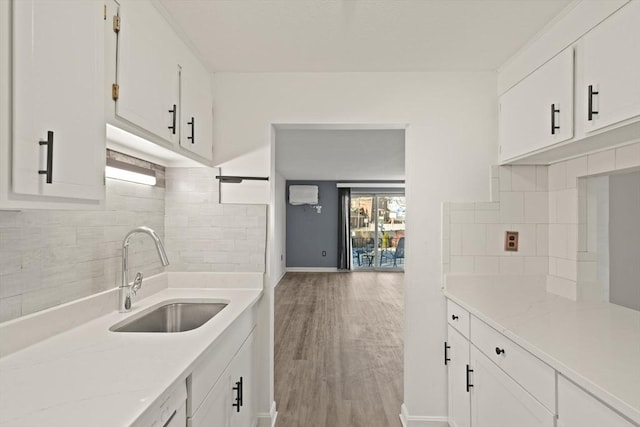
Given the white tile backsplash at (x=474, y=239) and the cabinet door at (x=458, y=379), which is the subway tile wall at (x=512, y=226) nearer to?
the white tile backsplash at (x=474, y=239)

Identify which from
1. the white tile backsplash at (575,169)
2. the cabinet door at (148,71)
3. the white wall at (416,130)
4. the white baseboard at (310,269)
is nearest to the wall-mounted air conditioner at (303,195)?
the white baseboard at (310,269)

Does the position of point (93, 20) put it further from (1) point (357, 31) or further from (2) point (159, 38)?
(1) point (357, 31)

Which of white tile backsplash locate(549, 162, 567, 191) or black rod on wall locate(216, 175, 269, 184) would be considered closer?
white tile backsplash locate(549, 162, 567, 191)

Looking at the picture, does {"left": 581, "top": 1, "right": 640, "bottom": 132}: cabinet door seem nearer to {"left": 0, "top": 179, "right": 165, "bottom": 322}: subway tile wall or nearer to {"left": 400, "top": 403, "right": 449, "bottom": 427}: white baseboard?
{"left": 400, "top": 403, "right": 449, "bottom": 427}: white baseboard

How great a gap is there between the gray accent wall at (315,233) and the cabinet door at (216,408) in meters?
7.70

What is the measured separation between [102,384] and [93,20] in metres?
1.13

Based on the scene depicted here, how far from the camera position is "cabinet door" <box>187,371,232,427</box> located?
130 centimetres

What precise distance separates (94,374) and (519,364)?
5.01ft

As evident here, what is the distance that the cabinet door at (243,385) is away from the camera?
1.75 m

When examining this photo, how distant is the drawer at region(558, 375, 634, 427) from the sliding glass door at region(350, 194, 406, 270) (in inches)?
321

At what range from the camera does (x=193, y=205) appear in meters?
2.36

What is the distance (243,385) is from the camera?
194cm

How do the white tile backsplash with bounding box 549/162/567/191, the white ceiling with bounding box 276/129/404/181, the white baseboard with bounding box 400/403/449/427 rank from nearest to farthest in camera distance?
the white tile backsplash with bounding box 549/162/567/191, the white baseboard with bounding box 400/403/449/427, the white ceiling with bounding box 276/129/404/181

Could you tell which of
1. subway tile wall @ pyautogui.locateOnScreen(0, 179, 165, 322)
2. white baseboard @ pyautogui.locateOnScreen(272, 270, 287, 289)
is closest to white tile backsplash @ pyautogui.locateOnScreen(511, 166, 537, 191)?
subway tile wall @ pyautogui.locateOnScreen(0, 179, 165, 322)
